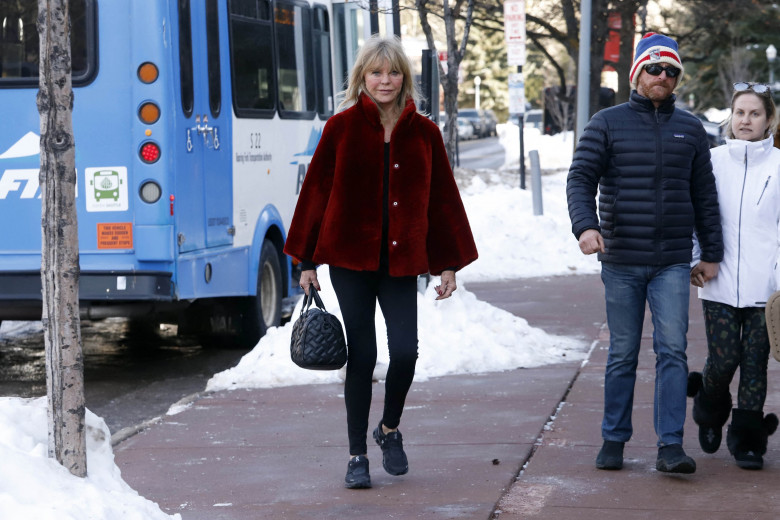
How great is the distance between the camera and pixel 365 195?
5.20 meters

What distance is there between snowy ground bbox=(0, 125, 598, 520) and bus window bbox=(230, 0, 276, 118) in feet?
4.50

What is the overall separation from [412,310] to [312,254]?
0.47 meters

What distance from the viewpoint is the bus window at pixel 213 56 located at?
28.9 ft

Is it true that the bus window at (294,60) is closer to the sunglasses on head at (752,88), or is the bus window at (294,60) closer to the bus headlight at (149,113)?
the bus headlight at (149,113)

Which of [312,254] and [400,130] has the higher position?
[400,130]

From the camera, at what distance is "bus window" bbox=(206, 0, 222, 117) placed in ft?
28.9

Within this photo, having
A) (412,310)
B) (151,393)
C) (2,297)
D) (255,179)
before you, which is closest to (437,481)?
(412,310)

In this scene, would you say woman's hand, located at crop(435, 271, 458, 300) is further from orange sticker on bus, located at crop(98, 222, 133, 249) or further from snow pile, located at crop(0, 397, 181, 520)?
orange sticker on bus, located at crop(98, 222, 133, 249)

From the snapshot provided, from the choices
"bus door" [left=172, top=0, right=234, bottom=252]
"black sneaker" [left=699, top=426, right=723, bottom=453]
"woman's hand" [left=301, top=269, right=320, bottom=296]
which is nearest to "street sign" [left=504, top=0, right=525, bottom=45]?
"bus door" [left=172, top=0, right=234, bottom=252]

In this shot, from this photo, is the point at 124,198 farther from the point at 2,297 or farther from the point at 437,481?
the point at 437,481

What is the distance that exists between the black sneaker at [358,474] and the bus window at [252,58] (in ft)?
14.7

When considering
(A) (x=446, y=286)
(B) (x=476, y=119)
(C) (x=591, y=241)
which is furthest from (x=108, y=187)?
(B) (x=476, y=119)

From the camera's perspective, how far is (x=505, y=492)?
5.27m

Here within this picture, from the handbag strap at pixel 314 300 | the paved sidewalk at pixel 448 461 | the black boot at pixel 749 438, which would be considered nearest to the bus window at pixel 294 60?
the paved sidewalk at pixel 448 461
